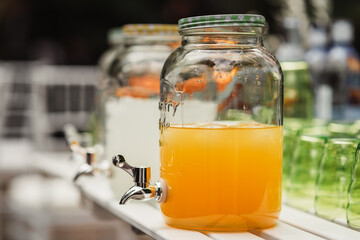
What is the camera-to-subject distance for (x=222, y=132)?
761mm

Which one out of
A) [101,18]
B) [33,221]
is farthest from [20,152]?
[101,18]

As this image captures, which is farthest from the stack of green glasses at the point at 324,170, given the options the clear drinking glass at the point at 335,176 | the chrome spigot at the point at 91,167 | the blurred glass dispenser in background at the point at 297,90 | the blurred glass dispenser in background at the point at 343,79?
the blurred glass dispenser in background at the point at 343,79

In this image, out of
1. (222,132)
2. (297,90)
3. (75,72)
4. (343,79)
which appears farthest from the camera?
(75,72)

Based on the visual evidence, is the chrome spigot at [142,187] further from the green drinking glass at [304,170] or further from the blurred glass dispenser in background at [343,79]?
the blurred glass dispenser in background at [343,79]

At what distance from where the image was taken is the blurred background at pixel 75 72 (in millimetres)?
1387

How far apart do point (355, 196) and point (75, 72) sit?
366 cm

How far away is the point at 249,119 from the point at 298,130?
7.0 inches

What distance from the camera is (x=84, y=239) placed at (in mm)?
2922

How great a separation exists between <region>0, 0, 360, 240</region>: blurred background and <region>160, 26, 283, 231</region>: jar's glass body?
0.73 feet

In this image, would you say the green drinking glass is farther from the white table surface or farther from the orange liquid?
the orange liquid

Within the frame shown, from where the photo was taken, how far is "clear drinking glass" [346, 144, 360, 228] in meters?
0.79

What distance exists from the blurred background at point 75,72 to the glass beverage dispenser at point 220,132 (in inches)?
8.5

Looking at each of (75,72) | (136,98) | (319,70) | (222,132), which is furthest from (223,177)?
(75,72)

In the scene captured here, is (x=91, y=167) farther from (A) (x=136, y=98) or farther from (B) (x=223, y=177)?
(B) (x=223, y=177)
